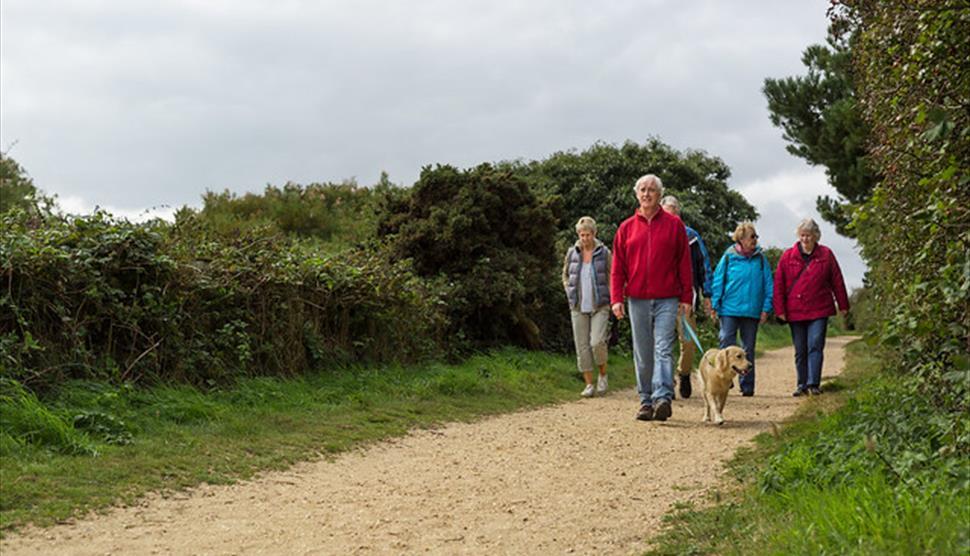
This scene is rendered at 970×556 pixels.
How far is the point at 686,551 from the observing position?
463 centimetres

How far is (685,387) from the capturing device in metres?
11.6

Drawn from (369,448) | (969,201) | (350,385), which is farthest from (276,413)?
(969,201)

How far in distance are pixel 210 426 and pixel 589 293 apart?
5.36 metres

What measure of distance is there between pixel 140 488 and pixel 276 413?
109 inches

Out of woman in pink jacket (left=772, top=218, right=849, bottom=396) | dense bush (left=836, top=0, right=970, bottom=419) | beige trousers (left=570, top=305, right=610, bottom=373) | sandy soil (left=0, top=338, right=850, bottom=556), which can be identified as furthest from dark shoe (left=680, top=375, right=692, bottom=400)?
dense bush (left=836, top=0, right=970, bottom=419)

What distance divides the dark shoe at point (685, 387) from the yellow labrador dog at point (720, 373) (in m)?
2.17

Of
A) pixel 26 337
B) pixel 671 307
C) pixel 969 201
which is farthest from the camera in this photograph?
pixel 671 307

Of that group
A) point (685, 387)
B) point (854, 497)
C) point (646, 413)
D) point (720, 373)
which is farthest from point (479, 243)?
point (854, 497)

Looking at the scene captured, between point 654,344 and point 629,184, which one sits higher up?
point 629,184

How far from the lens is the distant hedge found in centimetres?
812

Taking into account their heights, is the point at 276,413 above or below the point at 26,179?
below

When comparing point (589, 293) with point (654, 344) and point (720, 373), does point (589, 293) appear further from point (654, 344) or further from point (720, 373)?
point (720, 373)

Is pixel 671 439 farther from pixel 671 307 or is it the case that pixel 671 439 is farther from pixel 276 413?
pixel 276 413

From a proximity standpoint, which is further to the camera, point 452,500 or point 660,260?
point 660,260
